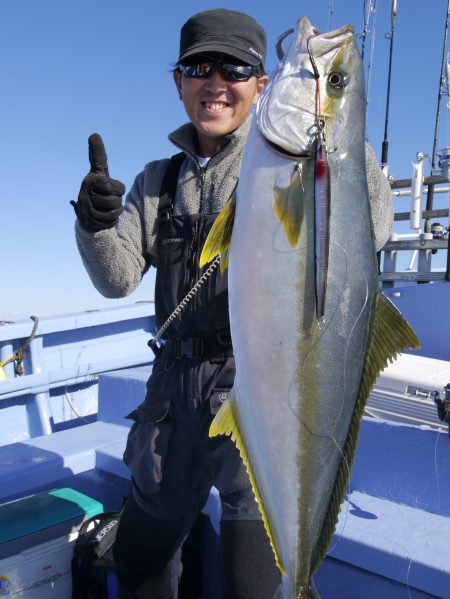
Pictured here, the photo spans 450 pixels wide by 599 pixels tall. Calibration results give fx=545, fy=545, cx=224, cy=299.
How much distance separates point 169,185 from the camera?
231cm

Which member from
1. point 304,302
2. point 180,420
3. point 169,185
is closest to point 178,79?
point 169,185

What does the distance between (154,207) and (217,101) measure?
0.50 m

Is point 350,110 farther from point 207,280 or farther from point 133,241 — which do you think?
point 133,241

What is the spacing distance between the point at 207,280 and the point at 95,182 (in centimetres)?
54

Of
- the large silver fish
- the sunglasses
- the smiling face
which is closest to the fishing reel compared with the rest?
the large silver fish

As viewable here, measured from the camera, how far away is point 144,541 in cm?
222

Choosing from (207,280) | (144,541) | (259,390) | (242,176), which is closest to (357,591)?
(144,541)

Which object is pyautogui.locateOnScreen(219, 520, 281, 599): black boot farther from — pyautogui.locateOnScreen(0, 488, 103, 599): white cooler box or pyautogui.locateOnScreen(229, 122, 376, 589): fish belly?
pyautogui.locateOnScreen(0, 488, 103, 599): white cooler box

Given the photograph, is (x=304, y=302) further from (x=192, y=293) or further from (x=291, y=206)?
(x=192, y=293)

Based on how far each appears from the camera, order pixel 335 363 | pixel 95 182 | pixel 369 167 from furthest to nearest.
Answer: pixel 369 167 → pixel 95 182 → pixel 335 363

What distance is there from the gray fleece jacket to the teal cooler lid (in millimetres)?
1266

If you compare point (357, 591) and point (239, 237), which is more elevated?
point (239, 237)

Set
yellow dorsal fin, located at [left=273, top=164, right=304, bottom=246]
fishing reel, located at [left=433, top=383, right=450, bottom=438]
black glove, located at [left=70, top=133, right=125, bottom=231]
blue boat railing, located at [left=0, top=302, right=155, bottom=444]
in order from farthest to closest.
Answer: blue boat railing, located at [left=0, top=302, right=155, bottom=444] < fishing reel, located at [left=433, top=383, right=450, bottom=438] < black glove, located at [left=70, top=133, right=125, bottom=231] < yellow dorsal fin, located at [left=273, top=164, right=304, bottom=246]

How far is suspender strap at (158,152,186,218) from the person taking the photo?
225 centimetres
